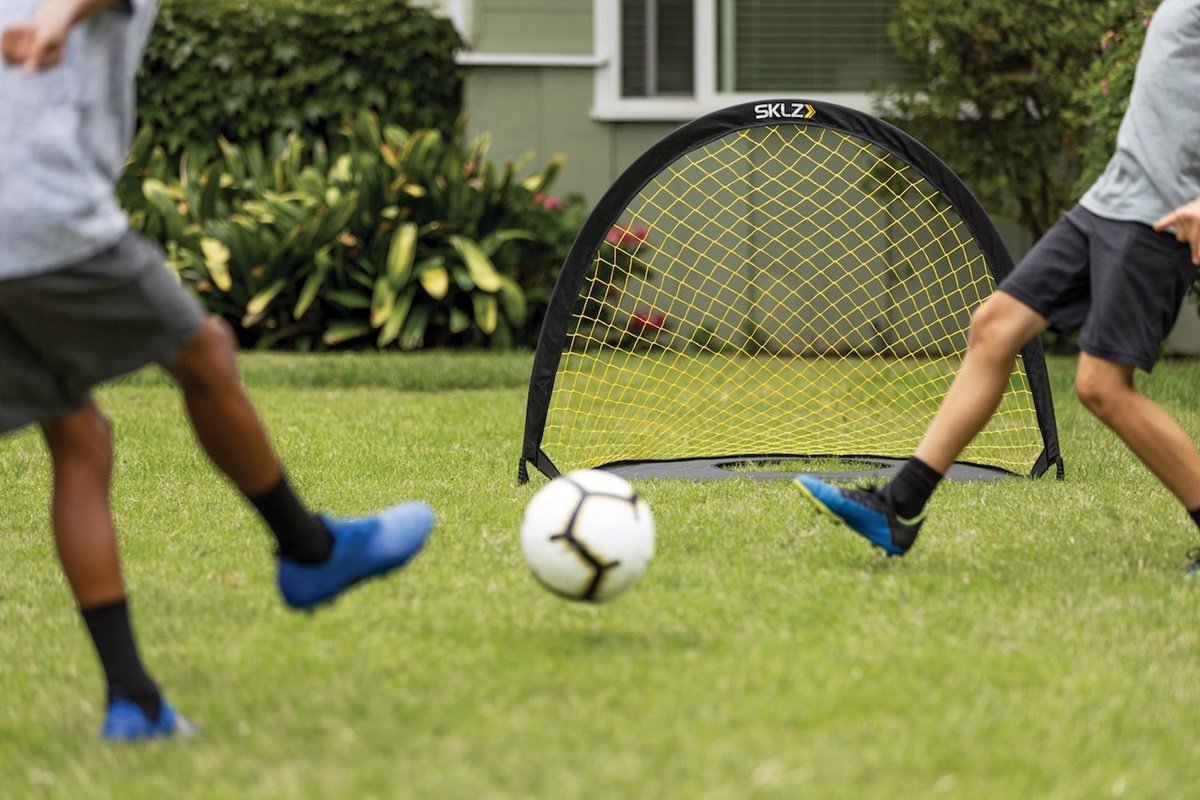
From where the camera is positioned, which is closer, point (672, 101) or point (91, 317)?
point (91, 317)

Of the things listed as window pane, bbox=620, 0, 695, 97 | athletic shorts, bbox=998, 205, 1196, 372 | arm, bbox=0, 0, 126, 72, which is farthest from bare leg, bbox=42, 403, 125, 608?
window pane, bbox=620, 0, 695, 97

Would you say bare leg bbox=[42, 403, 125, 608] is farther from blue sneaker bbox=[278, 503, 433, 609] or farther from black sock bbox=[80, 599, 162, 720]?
blue sneaker bbox=[278, 503, 433, 609]

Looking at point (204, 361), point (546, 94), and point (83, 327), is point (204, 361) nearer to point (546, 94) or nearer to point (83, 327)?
point (83, 327)

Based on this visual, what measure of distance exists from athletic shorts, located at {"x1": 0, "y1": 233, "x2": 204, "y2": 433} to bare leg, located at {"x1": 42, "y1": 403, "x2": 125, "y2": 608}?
0.21 feet

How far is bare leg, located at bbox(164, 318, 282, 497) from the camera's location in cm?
302

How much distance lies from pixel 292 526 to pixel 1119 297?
217 centimetres

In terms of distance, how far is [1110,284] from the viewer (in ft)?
13.5

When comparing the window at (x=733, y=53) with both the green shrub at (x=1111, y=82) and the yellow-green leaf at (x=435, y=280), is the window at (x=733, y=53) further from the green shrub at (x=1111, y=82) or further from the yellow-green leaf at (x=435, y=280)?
the green shrub at (x=1111, y=82)

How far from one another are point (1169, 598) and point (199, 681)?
2311 mm

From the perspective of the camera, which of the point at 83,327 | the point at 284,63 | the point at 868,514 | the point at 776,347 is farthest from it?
the point at 284,63

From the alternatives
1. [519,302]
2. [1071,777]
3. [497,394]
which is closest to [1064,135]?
[519,302]

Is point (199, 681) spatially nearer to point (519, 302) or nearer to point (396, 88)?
point (519, 302)

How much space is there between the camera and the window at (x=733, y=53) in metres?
11.6

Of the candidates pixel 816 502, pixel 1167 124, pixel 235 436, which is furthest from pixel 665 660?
pixel 1167 124
